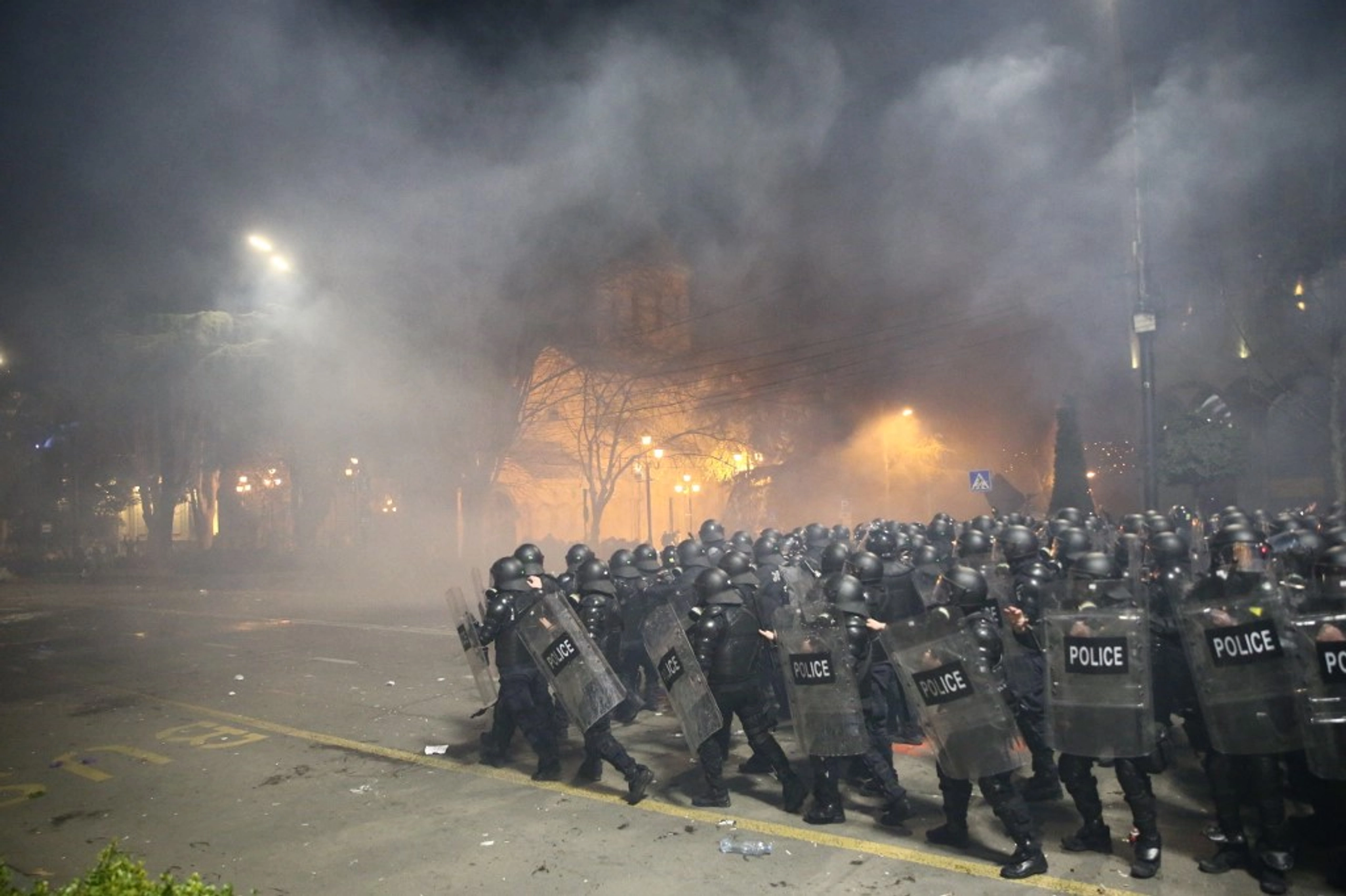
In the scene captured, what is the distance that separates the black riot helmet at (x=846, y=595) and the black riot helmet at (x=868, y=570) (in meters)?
0.86

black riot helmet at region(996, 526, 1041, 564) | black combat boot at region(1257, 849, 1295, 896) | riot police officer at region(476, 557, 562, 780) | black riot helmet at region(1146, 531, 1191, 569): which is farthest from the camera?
black riot helmet at region(996, 526, 1041, 564)

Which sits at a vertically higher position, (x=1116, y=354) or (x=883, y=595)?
(x=1116, y=354)

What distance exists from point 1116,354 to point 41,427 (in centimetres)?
3722

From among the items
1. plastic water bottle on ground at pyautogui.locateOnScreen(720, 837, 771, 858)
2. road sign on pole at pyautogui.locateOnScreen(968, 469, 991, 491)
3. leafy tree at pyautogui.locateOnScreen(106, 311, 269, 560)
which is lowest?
plastic water bottle on ground at pyautogui.locateOnScreen(720, 837, 771, 858)

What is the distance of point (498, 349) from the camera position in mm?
18688

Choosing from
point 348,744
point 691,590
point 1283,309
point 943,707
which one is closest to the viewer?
point 943,707

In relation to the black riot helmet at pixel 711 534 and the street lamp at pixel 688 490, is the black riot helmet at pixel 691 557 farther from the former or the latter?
the street lamp at pixel 688 490

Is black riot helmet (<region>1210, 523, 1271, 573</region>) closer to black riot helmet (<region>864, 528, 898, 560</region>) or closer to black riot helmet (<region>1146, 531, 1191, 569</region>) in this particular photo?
black riot helmet (<region>1146, 531, 1191, 569</region>)

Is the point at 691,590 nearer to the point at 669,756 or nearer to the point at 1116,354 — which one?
the point at 669,756

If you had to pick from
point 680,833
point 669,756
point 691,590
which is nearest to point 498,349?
point 691,590

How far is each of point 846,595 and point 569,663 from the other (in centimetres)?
157

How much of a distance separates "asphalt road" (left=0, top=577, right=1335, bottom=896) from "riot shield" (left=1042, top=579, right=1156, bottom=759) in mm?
613

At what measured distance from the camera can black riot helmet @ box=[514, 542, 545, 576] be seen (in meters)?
6.58

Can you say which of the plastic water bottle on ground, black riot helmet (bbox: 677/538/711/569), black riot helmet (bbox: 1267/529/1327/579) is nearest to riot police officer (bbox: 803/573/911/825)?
the plastic water bottle on ground
